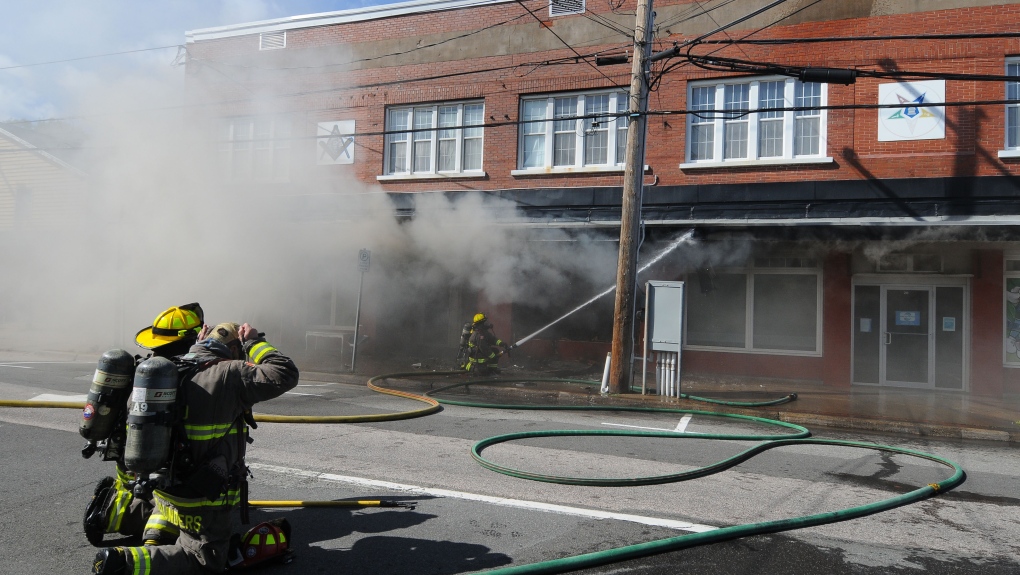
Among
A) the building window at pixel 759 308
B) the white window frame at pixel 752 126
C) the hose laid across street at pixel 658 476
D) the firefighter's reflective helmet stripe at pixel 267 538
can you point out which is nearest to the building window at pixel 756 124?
the white window frame at pixel 752 126

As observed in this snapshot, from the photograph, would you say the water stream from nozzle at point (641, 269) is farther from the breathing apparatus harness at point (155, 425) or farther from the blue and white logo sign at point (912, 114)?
the breathing apparatus harness at point (155, 425)

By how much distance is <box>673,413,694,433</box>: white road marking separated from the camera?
349 inches

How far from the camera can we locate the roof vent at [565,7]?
633 inches

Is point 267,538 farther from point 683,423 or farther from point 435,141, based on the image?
point 435,141

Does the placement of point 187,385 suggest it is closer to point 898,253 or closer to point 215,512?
point 215,512

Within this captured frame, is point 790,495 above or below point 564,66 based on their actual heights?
below

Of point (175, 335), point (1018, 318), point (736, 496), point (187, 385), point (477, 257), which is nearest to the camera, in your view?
point (187, 385)

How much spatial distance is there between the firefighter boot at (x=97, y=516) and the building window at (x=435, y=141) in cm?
1346

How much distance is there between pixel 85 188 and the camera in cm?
1775

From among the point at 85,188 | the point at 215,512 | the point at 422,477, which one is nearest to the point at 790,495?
the point at 422,477

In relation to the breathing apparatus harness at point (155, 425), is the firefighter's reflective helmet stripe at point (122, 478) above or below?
below

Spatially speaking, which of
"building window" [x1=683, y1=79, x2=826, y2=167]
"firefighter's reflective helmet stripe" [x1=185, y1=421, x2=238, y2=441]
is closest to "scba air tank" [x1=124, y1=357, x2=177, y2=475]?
"firefighter's reflective helmet stripe" [x1=185, y1=421, x2=238, y2=441]

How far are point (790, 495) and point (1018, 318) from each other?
10015 mm

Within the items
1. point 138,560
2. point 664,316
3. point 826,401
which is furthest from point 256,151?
point 138,560
